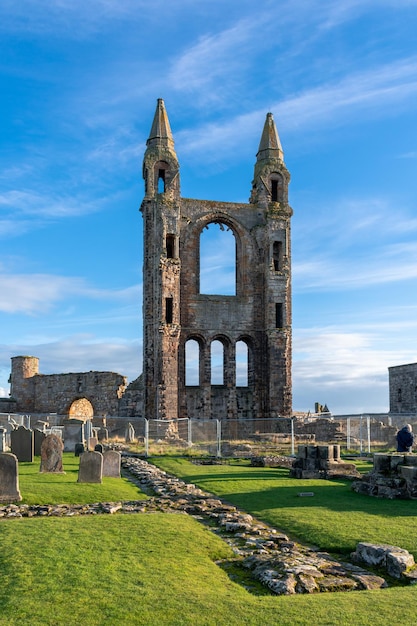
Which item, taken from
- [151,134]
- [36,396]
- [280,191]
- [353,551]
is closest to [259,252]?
[280,191]

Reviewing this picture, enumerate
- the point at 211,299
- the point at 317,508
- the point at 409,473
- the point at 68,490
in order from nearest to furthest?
the point at 317,508 < the point at 409,473 < the point at 68,490 < the point at 211,299

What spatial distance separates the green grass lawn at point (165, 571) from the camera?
605 centimetres

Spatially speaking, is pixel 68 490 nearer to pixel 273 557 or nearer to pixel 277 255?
pixel 273 557

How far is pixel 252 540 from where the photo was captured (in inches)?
362

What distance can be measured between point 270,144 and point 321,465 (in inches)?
1022

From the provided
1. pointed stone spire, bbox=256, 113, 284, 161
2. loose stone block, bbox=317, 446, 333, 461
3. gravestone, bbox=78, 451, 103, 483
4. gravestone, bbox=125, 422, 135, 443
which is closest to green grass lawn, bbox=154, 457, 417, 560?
loose stone block, bbox=317, 446, 333, 461

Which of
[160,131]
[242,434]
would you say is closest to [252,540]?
[242,434]

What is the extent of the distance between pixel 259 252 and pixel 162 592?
32.2 metres

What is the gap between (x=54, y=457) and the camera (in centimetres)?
1653

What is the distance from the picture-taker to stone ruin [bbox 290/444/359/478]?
57.5ft

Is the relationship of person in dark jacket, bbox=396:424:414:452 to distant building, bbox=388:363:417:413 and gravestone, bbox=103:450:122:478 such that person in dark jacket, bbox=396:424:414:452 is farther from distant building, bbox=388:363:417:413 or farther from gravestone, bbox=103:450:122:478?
distant building, bbox=388:363:417:413

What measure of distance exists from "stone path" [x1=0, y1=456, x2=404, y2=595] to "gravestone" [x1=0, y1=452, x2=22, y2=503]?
0.54m

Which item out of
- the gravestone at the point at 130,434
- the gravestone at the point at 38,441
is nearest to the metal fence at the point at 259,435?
the gravestone at the point at 130,434

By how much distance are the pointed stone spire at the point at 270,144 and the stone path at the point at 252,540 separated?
27.6m
